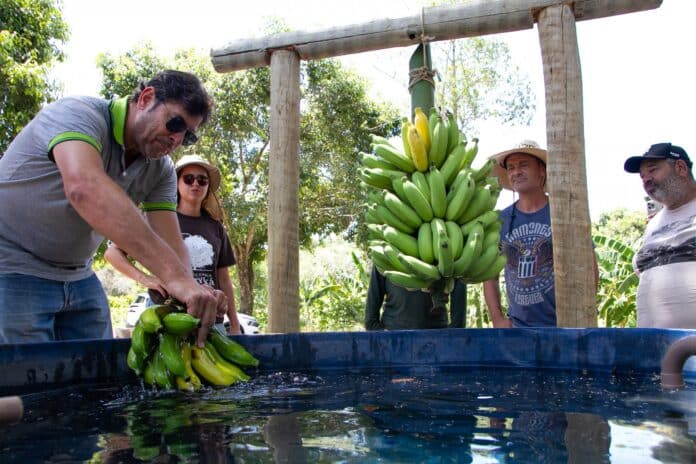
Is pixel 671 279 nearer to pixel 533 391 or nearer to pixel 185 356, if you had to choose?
pixel 533 391

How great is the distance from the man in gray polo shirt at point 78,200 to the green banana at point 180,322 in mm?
30

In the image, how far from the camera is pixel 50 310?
2205 mm

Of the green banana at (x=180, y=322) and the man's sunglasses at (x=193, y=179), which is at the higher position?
the man's sunglasses at (x=193, y=179)

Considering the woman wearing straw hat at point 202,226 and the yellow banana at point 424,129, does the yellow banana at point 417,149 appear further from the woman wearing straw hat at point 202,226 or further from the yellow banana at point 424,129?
the woman wearing straw hat at point 202,226

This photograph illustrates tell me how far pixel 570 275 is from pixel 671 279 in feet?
2.14

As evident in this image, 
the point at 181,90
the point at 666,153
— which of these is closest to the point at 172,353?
the point at 181,90

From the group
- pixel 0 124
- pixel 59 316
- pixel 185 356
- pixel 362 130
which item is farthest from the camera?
pixel 362 130

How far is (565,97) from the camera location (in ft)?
9.09

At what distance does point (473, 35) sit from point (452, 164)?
3.00 ft

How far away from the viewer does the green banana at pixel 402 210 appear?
2289mm

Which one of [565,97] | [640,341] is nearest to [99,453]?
[640,341]

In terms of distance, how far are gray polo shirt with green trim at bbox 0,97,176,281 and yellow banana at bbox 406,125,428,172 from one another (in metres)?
1.00

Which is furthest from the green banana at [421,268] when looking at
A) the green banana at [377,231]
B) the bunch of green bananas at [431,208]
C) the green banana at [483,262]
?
the green banana at [377,231]

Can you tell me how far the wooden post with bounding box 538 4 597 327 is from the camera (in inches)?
104
